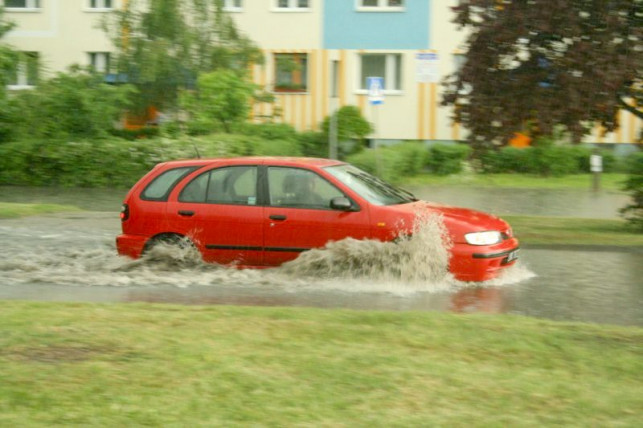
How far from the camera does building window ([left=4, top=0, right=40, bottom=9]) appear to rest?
38469 millimetres

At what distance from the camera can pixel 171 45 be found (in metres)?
A: 30.0

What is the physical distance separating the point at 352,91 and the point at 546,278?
25.4 m

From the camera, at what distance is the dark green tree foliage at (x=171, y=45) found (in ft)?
97.2

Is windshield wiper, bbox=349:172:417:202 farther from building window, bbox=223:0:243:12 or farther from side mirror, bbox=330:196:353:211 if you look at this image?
building window, bbox=223:0:243:12

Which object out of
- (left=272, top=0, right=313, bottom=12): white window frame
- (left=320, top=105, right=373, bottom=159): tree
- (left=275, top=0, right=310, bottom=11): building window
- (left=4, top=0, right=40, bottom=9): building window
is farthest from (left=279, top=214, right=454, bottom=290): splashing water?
(left=4, top=0, right=40, bottom=9): building window

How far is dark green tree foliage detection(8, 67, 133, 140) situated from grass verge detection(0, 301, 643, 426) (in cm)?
1854

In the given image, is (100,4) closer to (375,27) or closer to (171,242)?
(375,27)

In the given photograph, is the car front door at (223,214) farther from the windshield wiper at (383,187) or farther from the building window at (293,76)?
the building window at (293,76)

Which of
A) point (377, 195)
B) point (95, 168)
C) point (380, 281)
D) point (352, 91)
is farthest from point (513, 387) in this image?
point (352, 91)

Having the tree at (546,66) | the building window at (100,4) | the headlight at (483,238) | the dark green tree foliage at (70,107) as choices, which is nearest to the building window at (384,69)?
the building window at (100,4)

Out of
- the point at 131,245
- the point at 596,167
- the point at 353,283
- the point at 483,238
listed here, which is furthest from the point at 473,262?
the point at 596,167

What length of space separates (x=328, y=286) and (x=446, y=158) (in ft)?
63.8

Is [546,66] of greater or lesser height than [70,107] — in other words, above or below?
above

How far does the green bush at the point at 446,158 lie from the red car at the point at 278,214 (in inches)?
704
